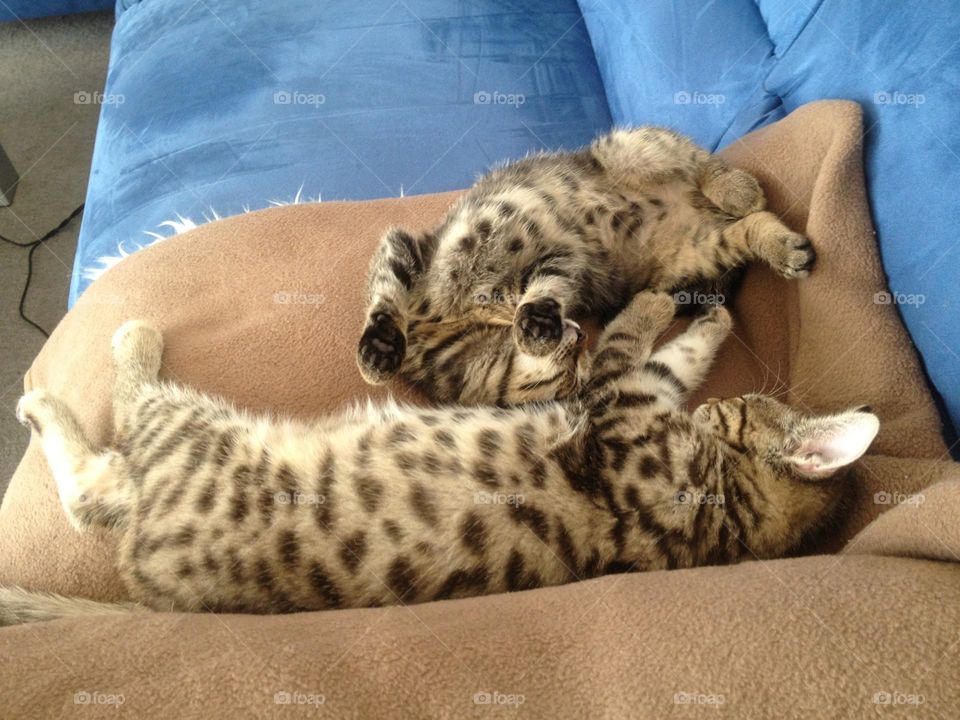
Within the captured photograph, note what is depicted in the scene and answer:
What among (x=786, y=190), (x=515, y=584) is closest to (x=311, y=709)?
(x=515, y=584)

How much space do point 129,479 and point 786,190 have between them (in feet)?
4.73

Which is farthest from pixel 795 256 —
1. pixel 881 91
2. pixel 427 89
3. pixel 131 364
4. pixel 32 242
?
pixel 32 242

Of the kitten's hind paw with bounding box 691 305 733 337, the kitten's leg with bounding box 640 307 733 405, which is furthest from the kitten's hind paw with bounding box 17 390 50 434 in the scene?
the kitten's hind paw with bounding box 691 305 733 337

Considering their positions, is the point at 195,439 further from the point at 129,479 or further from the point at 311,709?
the point at 311,709

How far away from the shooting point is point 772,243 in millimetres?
1467

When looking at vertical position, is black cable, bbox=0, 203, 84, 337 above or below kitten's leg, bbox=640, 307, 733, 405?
below

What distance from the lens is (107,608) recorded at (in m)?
1.14

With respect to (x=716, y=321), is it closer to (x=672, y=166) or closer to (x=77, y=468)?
(x=672, y=166)

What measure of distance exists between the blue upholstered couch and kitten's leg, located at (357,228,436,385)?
0.34 metres

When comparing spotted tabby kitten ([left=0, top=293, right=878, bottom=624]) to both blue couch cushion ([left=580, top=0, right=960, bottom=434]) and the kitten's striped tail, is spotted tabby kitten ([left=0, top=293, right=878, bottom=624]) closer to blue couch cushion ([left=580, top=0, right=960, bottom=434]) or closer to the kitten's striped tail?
the kitten's striped tail

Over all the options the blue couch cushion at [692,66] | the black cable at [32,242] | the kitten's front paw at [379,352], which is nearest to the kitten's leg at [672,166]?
the blue couch cushion at [692,66]

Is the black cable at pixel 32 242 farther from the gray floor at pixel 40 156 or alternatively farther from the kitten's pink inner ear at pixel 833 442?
the kitten's pink inner ear at pixel 833 442

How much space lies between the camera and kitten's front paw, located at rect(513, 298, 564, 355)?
1433mm

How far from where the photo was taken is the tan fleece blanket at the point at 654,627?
0.81 m
